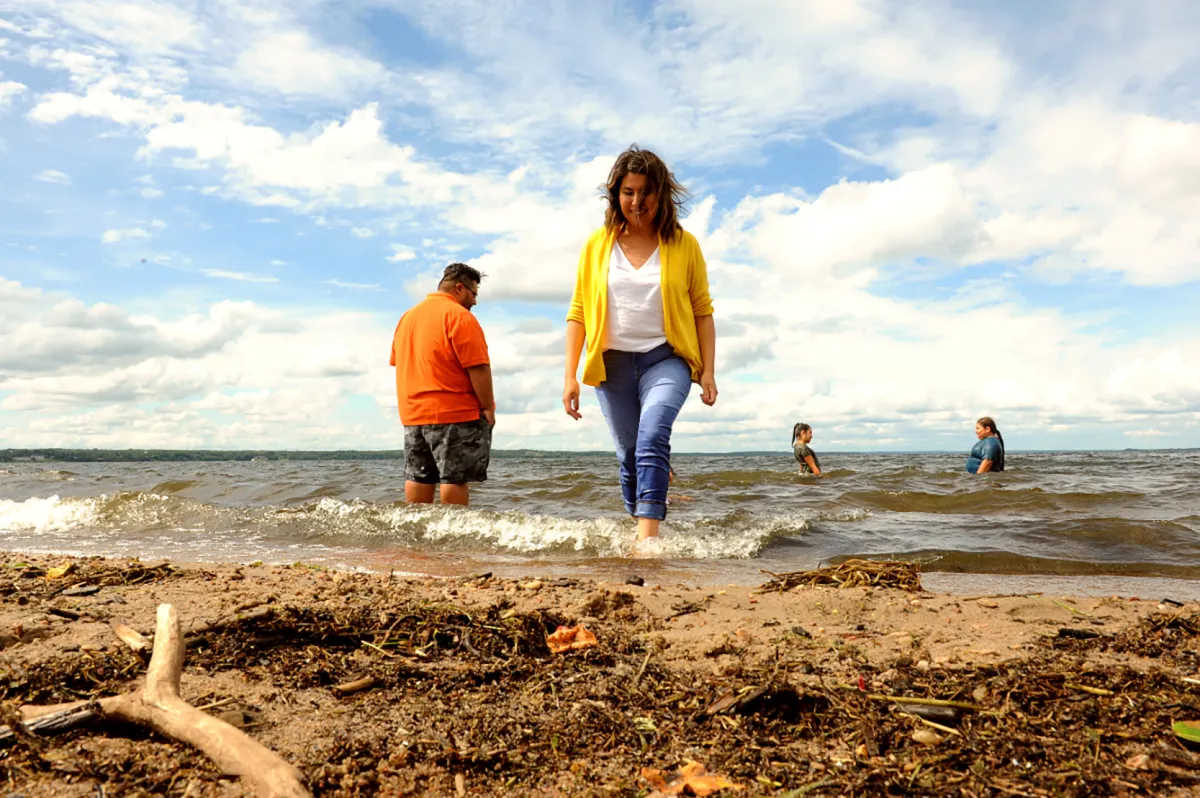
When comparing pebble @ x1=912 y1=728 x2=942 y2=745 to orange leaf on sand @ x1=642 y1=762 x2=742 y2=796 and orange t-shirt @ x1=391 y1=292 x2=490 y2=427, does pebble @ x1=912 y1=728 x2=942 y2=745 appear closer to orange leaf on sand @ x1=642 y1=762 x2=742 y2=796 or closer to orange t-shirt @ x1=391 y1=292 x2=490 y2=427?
orange leaf on sand @ x1=642 y1=762 x2=742 y2=796

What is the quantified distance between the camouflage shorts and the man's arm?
99 mm

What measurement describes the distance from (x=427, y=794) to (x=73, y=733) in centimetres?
76

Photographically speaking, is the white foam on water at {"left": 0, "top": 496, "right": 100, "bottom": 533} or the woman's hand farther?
the white foam on water at {"left": 0, "top": 496, "right": 100, "bottom": 533}

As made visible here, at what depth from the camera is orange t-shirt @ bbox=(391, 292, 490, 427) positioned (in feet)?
19.6

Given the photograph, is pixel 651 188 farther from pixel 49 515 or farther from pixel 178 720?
pixel 49 515

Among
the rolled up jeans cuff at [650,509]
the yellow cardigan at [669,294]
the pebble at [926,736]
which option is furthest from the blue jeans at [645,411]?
the pebble at [926,736]

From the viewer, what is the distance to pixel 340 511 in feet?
25.7

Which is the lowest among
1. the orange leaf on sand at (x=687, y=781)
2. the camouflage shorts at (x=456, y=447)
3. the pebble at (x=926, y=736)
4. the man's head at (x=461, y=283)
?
the orange leaf on sand at (x=687, y=781)

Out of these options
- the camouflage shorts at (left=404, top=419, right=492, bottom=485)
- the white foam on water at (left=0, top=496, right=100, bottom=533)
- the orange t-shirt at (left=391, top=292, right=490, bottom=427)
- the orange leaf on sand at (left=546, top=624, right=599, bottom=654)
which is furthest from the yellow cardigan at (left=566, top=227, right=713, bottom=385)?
the white foam on water at (left=0, top=496, right=100, bottom=533)

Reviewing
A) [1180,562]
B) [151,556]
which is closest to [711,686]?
[1180,562]

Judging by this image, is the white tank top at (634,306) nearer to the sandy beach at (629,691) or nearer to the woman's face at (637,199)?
the woman's face at (637,199)

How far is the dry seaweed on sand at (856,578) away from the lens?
3.44 meters

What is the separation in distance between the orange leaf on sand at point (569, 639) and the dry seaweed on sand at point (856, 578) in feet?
3.83

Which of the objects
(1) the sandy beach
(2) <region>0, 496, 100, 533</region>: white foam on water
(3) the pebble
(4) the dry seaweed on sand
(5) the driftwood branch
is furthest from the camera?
(2) <region>0, 496, 100, 533</region>: white foam on water
